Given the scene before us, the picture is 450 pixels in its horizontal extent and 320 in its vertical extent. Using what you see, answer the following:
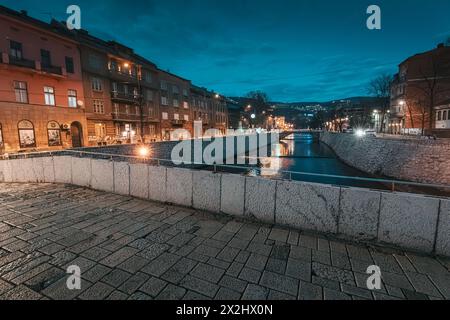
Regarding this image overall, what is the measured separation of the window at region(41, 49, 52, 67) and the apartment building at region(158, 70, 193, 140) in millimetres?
19799

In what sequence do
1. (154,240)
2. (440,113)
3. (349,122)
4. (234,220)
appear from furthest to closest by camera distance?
(349,122)
(440,113)
(234,220)
(154,240)

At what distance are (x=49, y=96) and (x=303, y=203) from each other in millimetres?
29215

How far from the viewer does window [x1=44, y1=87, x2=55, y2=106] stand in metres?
23.1

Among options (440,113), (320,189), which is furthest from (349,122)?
(320,189)

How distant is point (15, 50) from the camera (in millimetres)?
20672

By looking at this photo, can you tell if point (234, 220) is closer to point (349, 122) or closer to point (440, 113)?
point (440, 113)

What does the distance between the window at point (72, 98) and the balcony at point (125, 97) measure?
5583mm

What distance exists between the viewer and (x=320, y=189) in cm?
467

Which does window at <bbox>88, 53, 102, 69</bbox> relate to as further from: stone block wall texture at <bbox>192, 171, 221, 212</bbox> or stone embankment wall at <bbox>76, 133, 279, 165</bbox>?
stone block wall texture at <bbox>192, 171, 221, 212</bbox>

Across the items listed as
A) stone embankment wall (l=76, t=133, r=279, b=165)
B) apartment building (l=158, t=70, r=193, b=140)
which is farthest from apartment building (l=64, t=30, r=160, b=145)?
stone embankment wall (l=76, t=133, r=279, b=165)

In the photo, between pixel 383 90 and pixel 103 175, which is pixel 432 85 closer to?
pixel 383 90
